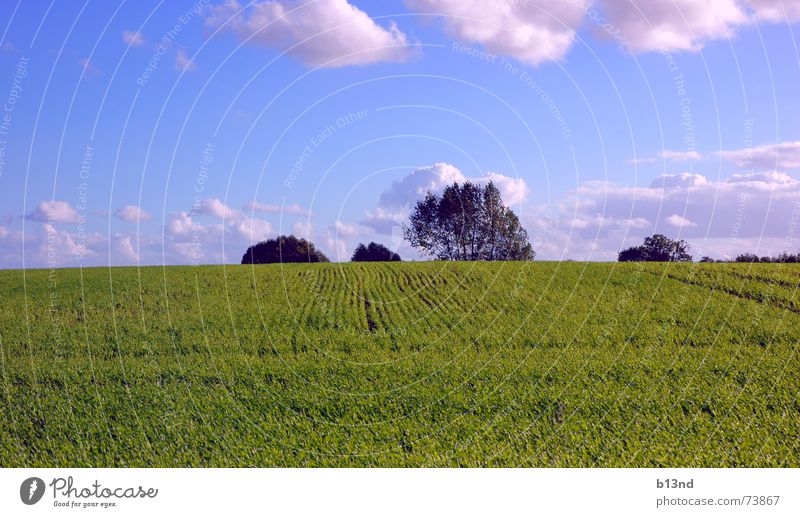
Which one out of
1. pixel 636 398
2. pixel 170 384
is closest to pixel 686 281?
pixel 636 398

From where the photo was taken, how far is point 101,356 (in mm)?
28828

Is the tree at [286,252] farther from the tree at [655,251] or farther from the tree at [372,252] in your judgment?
the tree at [655,251]

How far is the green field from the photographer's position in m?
15.5

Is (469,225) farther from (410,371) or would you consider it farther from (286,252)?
(410,371)

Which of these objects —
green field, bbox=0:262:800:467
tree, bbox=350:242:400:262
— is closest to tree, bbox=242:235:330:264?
tree, bbox=350:242:400:262

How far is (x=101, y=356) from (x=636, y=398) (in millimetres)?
21995

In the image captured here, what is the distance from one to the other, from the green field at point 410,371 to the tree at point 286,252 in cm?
2516

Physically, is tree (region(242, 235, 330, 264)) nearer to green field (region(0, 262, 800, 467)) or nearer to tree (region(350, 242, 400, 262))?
tree (region(350, 242, 400, 262))

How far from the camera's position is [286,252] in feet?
251

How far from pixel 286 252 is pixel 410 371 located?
180 ft

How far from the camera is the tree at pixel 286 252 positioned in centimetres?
7322

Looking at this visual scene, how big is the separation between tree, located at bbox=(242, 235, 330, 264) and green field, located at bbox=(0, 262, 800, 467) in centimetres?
2516

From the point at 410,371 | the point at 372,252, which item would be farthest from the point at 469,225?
the point at 410,371
